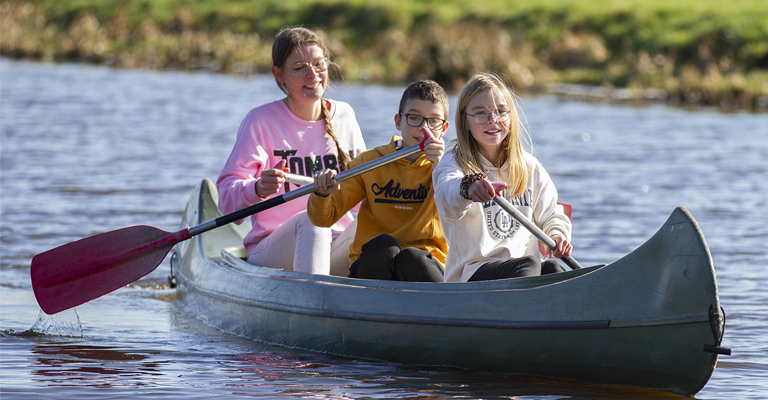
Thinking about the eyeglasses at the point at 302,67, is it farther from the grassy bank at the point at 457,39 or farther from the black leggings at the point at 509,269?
the grassy bank at the point at 457,39

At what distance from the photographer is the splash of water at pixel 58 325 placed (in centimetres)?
509

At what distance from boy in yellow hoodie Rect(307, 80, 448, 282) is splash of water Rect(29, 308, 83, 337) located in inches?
64.1

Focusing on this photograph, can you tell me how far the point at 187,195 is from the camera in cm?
934

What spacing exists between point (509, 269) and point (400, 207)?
62cm

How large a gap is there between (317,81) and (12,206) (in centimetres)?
456

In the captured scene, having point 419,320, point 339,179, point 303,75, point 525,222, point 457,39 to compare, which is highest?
point 457,39

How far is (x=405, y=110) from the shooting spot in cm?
420

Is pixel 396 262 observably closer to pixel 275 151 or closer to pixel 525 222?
pixel 525 222

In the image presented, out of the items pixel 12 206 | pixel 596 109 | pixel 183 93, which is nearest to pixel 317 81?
pixel 12 206

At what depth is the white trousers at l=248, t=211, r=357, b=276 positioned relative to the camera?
182 inches

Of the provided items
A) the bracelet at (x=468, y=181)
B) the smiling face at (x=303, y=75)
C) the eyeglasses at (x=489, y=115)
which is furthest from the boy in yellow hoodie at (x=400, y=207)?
the smiling face at (x=303, y=75)

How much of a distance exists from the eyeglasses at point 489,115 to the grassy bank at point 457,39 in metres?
13.8

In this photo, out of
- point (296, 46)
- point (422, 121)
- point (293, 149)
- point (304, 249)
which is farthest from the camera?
point (293, 149)

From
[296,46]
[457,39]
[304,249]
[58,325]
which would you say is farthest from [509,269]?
[457,39]
